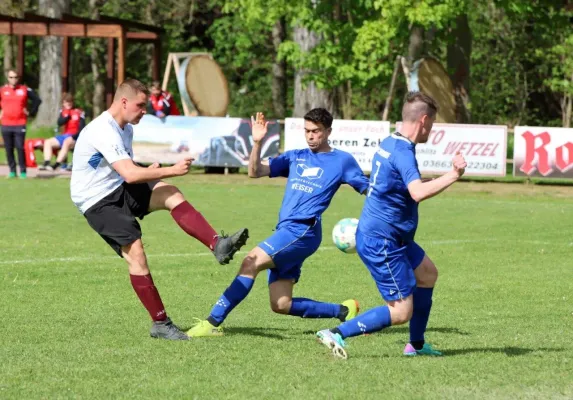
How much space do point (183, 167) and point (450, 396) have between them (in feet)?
7.82

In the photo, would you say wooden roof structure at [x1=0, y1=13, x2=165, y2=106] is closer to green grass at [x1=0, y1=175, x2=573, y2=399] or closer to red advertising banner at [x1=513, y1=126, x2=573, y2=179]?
red advertising banner at [x1=513, y1=126, x2=573, y2=179]

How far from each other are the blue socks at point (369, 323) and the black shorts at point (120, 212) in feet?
5.68

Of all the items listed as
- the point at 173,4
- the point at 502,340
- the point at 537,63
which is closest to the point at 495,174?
the point at 502,340

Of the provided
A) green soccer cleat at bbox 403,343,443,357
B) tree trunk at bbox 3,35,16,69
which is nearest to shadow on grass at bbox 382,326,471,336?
green soccer cleat at bbox 403,343,443,357

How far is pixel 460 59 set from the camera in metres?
31.2

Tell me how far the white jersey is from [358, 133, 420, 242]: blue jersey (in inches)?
71.7

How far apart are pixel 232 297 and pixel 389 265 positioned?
1552mm

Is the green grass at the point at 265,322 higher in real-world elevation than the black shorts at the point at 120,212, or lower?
lower

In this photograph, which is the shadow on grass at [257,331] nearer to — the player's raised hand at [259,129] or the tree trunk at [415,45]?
the player's raised hand at [259,129]

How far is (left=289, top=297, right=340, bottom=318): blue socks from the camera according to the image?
8.74 meters

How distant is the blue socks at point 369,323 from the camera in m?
7.35

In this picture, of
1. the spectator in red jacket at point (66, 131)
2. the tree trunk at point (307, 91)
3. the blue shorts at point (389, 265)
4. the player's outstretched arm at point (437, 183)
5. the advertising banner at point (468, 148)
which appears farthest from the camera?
the tree trunk at point (307, 91)

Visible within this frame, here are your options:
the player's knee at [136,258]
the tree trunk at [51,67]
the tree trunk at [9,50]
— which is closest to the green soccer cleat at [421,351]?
the player's knee at [136,258]

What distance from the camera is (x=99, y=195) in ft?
26.9
